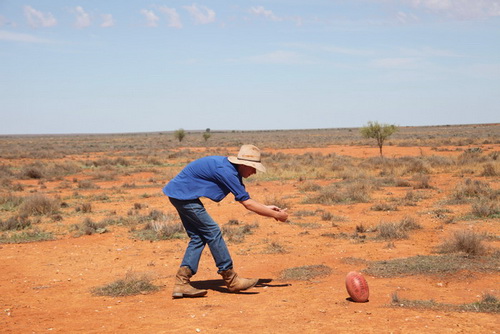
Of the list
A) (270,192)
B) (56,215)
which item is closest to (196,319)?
(56,215)

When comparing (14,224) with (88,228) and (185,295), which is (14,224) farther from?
(185,295)

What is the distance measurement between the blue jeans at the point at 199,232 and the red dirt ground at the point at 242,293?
504mm

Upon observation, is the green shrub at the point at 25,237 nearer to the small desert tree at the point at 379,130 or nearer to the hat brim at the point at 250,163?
the hat brim at the point at 250,163

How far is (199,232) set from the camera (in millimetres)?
6516

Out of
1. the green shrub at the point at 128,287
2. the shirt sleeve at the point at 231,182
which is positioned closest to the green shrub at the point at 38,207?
the green shrub at the point at 128,287

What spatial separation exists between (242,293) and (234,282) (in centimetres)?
24

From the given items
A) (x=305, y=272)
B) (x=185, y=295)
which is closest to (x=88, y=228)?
(x=185, y=295)

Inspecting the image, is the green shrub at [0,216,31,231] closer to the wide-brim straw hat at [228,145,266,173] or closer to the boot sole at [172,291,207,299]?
the boot sole at [172,291,207,299]

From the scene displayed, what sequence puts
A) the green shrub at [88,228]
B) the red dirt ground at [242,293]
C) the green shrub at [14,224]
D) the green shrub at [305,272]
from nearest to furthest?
the red dirt ground at [242,293] < the green shrub at [305,272] < the green shrub at [88,228] < the green shrub at [14,224]

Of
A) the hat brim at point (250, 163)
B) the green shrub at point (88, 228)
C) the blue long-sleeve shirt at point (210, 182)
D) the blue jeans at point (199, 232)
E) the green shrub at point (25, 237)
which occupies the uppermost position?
the hat brim at point (250, 163)

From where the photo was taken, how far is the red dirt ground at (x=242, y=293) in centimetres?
537

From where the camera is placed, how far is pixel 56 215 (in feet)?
46.5

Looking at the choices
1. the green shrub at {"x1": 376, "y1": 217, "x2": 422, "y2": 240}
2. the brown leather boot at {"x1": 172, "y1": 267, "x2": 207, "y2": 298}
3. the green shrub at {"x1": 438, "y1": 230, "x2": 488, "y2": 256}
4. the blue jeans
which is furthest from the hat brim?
the green shrub at {"x1": 376, "y1": 217, "x2": 422, "y2": 240}

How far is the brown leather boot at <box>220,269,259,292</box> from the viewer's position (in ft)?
21.5
